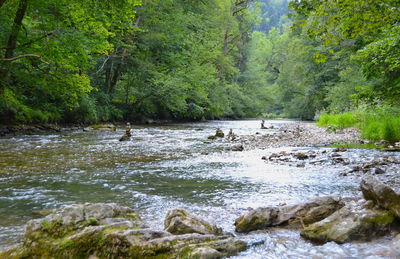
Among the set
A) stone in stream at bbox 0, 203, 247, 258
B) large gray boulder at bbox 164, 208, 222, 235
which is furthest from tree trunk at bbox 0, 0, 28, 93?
large gray boulder at bbox 164, 208, 222, 235

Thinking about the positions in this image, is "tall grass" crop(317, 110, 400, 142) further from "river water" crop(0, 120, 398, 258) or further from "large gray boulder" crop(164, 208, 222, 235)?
"large gray boulder" crop(164, 208, 222, 235)

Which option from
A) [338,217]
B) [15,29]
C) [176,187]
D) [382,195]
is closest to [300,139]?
[176,187]

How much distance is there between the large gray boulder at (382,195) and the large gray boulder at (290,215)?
1.18ft

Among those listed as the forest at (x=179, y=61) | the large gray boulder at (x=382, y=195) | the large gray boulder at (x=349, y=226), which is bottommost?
the large gray boulder at (x=349, y=226)

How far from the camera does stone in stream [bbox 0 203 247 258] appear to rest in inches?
102

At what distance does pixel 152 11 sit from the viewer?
24.7 m

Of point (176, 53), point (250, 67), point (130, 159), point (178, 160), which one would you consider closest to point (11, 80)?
point (130, 159)

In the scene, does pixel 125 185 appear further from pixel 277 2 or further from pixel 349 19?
pixel 277 2

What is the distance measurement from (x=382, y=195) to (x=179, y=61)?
2620cm

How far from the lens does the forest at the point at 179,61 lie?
8.45 m

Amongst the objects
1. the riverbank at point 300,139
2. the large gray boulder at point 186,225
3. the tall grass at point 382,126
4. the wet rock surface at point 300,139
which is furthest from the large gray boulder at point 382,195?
the tall grass at point 382,126

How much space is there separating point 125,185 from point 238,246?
10.6 feet

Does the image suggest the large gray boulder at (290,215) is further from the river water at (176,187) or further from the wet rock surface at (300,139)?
the wet rock surface at (300,139)

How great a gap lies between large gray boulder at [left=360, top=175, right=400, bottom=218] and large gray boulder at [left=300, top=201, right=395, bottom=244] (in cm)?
8
